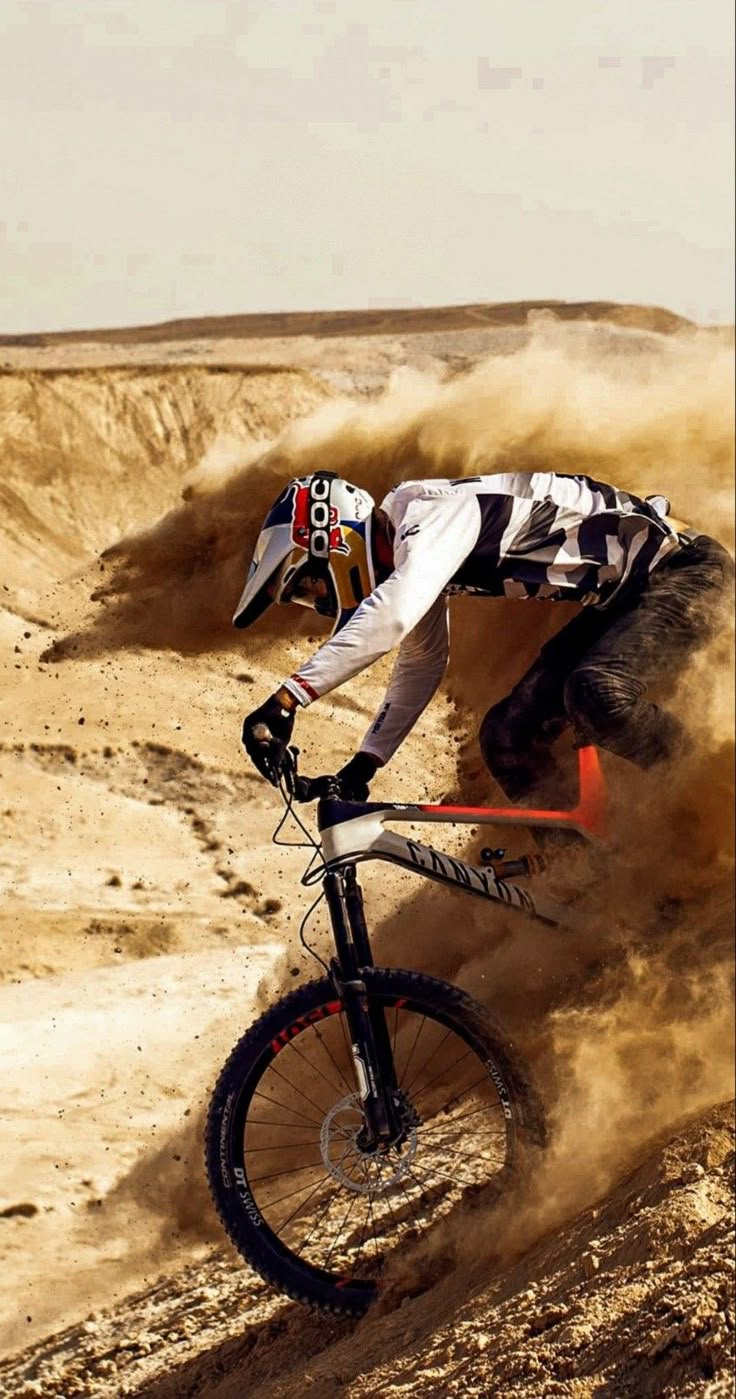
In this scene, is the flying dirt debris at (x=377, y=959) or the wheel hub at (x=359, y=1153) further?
the wheel hub at (x=359, y=1153)

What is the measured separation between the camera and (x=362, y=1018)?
489cm

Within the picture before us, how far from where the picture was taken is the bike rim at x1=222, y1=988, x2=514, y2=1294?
4957mm

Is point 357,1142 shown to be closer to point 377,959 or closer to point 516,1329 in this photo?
point 516,1329

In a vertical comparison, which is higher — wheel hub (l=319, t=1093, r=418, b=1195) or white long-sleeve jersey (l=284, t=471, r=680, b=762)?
white long-sleeve jersey (l=284, t=471, r=680, b=762)

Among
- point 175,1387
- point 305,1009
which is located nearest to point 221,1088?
point 305,1009

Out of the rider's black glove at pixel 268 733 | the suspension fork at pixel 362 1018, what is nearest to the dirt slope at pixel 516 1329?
the suspension fork at pixel 362 1018

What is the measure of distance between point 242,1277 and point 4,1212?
146 cm

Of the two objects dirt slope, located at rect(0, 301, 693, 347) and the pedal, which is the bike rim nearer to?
the pedal

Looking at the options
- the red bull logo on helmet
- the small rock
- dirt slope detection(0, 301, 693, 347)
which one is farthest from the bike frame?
dirt slope detection(0, 301, 693, 347)

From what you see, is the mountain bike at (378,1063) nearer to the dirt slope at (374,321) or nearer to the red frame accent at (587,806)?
the red frame accent at (587,806)

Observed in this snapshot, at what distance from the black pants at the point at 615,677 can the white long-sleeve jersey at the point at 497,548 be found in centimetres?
13

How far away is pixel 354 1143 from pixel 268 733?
4.36 ft

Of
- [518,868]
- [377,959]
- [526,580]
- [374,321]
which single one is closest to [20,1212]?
[377,959]

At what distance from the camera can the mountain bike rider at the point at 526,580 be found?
16.5 ft
